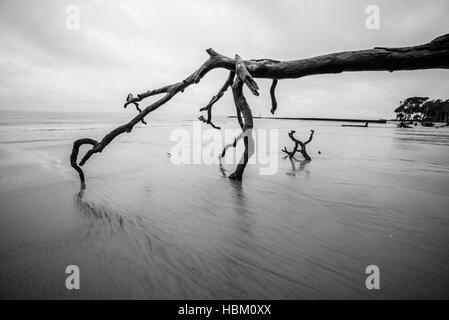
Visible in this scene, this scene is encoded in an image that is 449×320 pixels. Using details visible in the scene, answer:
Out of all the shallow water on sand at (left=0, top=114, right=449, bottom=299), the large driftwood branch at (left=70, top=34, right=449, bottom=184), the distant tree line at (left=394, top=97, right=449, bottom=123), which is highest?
the distant tree line at (left=394, top=97, right=449, bottom=123)

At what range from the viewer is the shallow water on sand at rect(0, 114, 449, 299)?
1.87m

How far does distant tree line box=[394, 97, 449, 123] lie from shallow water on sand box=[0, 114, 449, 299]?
108 meters

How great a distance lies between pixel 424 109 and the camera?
9388 cm

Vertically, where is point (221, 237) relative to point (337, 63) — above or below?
below

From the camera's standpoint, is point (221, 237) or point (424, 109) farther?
point (424, 109)

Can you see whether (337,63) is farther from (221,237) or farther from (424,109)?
(424,109)

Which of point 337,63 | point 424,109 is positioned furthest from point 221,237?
point 424,109

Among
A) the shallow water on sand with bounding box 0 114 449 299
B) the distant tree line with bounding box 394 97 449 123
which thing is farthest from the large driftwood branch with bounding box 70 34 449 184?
the distant tree line with bounding box 394 97 449 123

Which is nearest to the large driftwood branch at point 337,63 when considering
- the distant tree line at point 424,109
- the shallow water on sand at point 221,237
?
the shallow water on sand at point 221,237

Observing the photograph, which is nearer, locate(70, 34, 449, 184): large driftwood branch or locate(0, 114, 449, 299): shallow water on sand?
locate(0, 114, 449, 299): shallow water on sand

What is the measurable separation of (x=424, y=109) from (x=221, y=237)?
125 m

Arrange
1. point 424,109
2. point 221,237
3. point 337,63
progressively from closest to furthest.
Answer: point 221,237 → point 337,63 → point 424,109

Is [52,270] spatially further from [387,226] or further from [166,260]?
[387,226]

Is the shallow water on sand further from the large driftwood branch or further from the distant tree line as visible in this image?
the distant tree line
